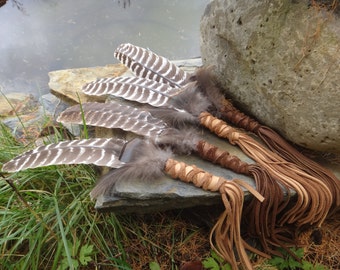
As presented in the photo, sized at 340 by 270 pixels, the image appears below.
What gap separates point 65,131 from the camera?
2279 mm

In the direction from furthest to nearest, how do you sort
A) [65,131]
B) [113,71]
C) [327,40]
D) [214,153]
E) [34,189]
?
[113,71]
[65,131]
[34,189]
[214,153]
[327,40]

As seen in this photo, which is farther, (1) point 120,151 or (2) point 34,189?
(2) point 34,189

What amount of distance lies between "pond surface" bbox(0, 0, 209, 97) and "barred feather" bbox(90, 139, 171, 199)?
2.48m

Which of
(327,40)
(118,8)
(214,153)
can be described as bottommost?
(118,8)

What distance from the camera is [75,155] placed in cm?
155

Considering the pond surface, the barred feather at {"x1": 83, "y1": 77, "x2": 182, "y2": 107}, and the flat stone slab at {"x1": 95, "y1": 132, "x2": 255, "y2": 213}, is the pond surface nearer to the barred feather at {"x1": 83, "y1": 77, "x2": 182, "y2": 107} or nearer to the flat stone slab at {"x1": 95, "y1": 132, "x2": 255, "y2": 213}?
the barred feather at {"x1": 83, "y1": 77, "x2": 182, "y2": 107}

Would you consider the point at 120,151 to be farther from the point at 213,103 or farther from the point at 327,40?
the point at 327,40

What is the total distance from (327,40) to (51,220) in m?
1.46

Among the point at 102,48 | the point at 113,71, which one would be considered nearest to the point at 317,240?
the point at 113,71

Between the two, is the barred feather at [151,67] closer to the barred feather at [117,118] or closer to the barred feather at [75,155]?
the barred feather at [117,118]

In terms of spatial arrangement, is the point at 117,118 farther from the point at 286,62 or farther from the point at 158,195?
the point at 286,62

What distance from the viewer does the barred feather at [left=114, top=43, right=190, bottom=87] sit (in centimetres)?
202

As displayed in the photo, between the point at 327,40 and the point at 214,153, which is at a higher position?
the point at 327,40

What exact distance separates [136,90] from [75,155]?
523 millimetres
